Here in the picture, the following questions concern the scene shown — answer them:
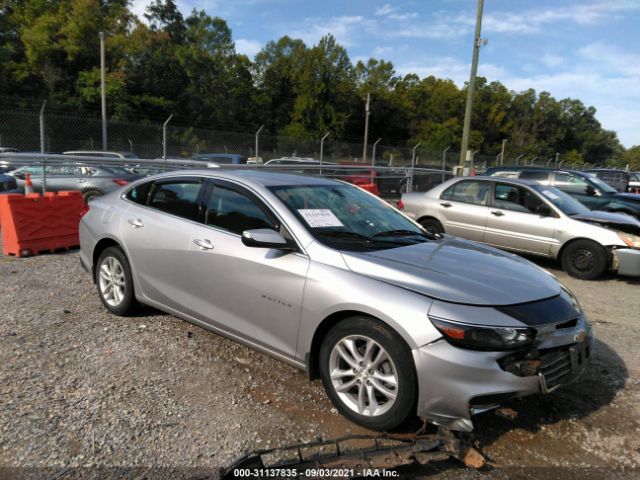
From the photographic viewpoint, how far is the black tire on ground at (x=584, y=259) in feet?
23.1

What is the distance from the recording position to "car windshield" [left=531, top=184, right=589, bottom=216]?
760cm

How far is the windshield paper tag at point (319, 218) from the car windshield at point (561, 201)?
204 inches

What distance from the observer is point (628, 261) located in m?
6.80

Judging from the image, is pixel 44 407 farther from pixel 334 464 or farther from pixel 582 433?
pixel 582 433

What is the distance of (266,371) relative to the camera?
375 centimetres

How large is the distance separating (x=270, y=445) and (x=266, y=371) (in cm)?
93

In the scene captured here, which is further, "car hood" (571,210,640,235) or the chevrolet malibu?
"car hood" (571,210,640,235)

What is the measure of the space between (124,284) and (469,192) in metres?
5.95

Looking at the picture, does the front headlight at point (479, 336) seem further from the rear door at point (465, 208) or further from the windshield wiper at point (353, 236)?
the rear door at point (465, 208)

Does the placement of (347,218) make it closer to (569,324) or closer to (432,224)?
(569,324)

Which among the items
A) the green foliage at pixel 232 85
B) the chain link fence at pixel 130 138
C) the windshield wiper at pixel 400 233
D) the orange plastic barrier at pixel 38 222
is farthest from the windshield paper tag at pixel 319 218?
the green foliage at pixel 232 85

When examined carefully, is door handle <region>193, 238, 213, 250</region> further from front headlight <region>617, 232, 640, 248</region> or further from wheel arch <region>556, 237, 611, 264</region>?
front headlight <region>617, 232, 640, 248</region>

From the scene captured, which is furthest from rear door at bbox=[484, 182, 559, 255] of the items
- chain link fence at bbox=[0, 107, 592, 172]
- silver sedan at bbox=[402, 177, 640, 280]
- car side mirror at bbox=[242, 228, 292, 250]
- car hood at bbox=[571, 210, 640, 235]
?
chain link fence at bbox=[0, 107, 592, 172]

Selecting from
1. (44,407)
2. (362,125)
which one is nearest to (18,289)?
(44,407)
